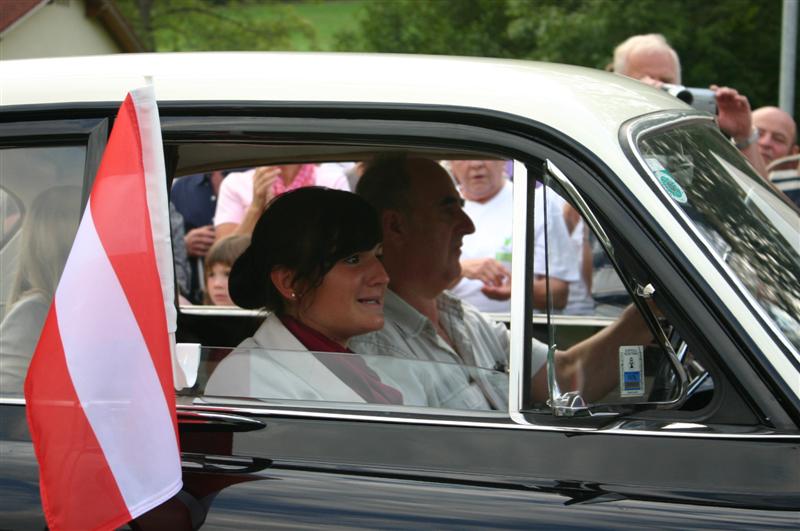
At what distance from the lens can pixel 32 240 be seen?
226 centimetres

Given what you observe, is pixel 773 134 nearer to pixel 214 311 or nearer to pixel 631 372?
pixel 214 311

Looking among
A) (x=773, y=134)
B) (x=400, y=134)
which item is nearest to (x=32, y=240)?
(x=400, y=134)

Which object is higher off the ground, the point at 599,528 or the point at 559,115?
the point at 559,115

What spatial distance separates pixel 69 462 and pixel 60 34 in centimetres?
2108

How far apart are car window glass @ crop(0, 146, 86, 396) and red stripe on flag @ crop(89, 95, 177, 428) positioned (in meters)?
0.25

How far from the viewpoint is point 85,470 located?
182 centimetres

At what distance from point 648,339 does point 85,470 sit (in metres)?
1.35

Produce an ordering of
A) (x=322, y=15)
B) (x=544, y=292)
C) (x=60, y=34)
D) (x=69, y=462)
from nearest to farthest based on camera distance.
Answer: (x=69, y=462) → (x=544, y=292) → (x=60, y=34) → (x=322, y=15)

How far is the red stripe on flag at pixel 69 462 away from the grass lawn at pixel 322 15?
22881mm

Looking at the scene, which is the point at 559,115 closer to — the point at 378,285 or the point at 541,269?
the point at 378,285

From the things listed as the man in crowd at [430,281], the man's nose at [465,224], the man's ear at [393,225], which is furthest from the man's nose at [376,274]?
the man's nose at [465,224]

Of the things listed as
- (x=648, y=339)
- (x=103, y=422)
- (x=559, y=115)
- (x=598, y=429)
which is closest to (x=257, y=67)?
(x=559, y=115)

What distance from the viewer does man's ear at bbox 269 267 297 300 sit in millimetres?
2590

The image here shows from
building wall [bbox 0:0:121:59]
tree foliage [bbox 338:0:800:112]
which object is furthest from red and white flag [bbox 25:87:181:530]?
building wall [bbox 0:0:121:59]
